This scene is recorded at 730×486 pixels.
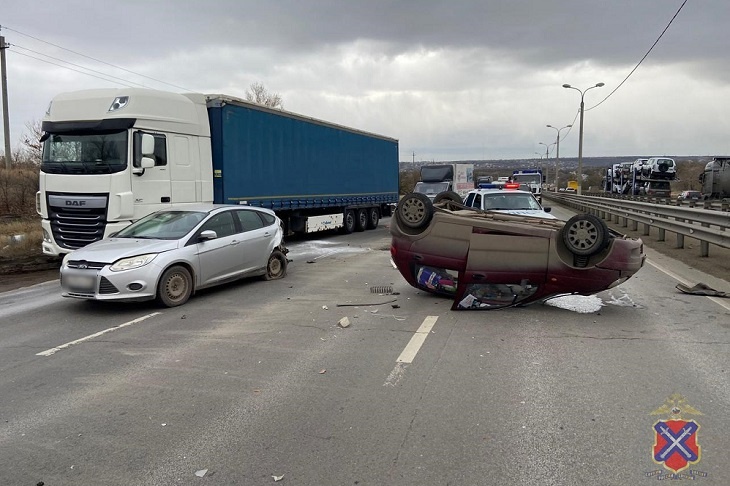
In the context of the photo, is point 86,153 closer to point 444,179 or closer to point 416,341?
point 416,341

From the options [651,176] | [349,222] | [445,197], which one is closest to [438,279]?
[445,197]

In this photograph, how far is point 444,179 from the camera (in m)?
36.0

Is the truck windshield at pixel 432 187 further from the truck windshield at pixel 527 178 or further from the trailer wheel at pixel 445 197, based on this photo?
the trailer wheel at pixel 445 197

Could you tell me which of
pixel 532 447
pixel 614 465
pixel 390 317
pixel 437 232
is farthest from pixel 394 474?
pixel 437 232

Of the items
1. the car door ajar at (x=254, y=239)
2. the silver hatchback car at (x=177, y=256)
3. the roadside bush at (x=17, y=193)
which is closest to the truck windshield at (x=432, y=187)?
the roadside bush at (x=17, y=193)

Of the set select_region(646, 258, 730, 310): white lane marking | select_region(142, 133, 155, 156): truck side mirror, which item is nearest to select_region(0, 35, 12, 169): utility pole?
select_region(142, 133, 155, 156): truck side mirror

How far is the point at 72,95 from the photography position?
39.7ft

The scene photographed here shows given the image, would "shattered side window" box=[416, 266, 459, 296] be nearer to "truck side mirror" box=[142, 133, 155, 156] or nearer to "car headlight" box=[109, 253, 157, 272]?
"car headlight" box=[109, 253, 157, 272]

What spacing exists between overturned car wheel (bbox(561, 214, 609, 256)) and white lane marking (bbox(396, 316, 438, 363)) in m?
2.02

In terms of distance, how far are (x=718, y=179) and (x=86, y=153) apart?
39581 mm

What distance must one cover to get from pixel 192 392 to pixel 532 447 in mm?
2788

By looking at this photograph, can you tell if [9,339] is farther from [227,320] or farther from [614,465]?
[614,465]

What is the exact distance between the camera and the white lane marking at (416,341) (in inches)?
222

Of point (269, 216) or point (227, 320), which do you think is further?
point (269, 216)
